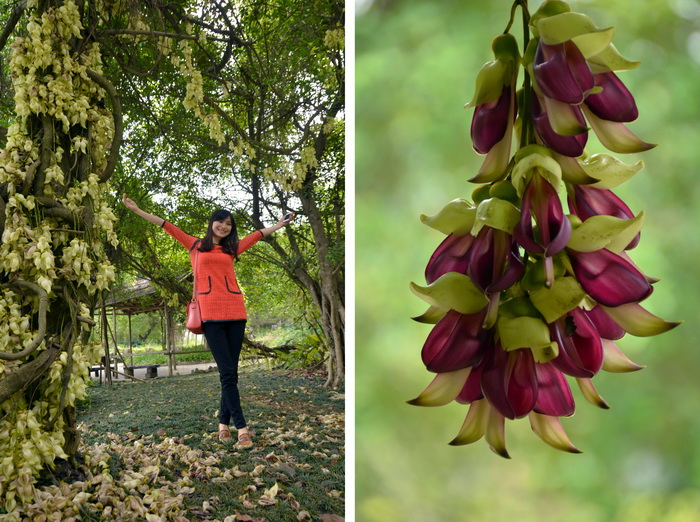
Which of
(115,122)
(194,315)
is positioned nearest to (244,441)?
(194,315)

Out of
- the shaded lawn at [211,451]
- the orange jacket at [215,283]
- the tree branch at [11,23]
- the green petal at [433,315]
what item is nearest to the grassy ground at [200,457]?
the shaded lawn at [211,451]

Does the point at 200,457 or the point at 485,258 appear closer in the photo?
the point at 485,258

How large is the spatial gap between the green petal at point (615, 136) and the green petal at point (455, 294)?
60mm

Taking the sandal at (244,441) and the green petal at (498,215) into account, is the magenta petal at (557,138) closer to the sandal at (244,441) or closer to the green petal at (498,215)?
the green petal at (498,215)

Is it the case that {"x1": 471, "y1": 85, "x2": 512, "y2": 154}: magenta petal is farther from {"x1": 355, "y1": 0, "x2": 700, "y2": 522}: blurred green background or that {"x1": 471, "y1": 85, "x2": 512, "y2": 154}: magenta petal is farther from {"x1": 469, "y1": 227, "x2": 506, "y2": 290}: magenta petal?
{"x1": 355, "y1": 0, "x2": 700, "y2": 522}: blurred green background

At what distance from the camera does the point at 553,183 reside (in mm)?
165

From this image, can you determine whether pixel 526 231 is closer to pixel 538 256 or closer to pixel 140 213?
pixel 538 256

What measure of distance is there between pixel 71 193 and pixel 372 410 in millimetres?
774

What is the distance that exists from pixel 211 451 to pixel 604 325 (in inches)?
41.7

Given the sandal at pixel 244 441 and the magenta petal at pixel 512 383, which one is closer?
the magenta petal at pixel 512 383

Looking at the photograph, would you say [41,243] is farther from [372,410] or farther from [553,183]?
[553,183]

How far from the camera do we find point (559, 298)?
0.16 metres

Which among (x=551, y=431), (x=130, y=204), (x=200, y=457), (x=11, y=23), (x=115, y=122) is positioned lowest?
(x=200, y=457)

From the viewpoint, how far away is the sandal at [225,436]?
1.14 meters
